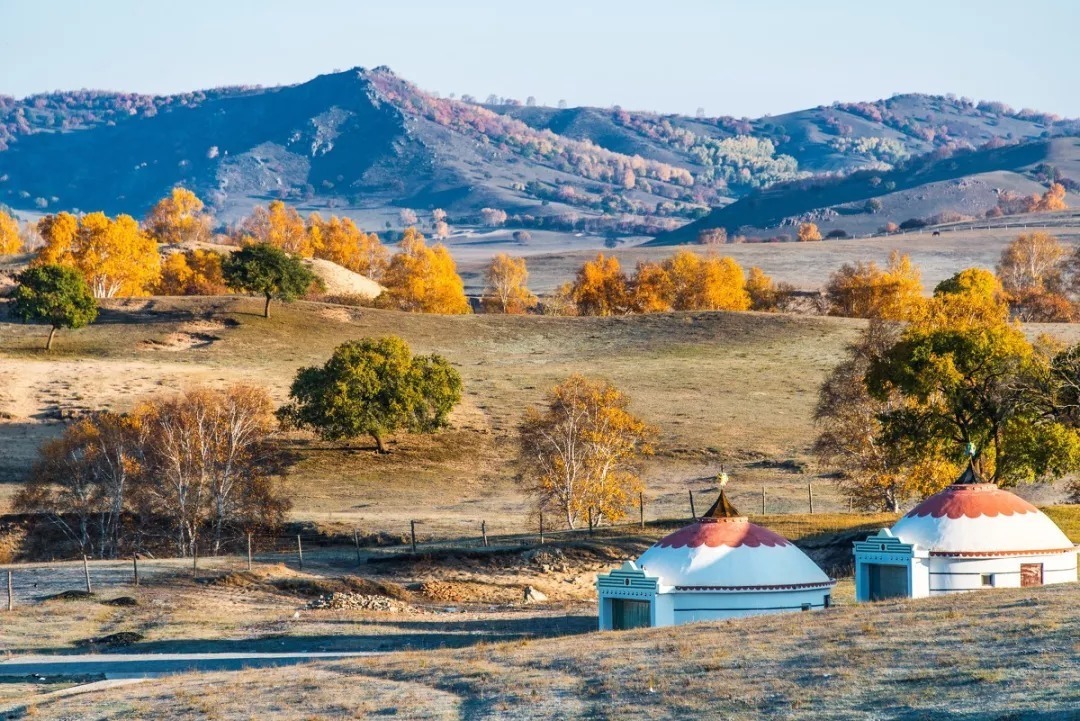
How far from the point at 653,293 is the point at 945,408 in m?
90.2

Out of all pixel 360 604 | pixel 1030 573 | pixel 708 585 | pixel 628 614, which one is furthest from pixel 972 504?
pixel 360 604

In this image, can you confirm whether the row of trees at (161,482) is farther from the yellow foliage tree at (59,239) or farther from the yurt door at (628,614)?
the yellow foliage tree at (59,239)

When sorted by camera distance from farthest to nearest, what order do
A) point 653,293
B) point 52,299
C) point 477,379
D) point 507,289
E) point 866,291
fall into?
point 507,289 < point 653,293 < point 866,291 < point 52,299 < point 477,379

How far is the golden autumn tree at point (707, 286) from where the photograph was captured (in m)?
162

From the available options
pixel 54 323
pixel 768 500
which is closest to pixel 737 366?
pixel 768 500

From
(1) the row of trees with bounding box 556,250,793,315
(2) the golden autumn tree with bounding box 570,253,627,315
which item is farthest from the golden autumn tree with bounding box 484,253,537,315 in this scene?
(1) the row of trees with bounding box 556,250,793,315

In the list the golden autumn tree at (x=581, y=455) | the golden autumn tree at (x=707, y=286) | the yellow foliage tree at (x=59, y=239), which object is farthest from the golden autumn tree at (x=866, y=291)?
the yellow foliage tree at (x=59, y=239)

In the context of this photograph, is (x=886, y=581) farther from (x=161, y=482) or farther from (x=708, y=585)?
(x=161, y=482)

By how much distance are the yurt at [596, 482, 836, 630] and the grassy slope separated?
92.8ft

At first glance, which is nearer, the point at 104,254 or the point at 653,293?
the point at 104,254

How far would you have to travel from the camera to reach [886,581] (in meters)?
51.9

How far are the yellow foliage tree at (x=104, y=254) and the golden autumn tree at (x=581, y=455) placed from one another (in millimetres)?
82014

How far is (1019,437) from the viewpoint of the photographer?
226 feet

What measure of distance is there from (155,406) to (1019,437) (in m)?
39.3
